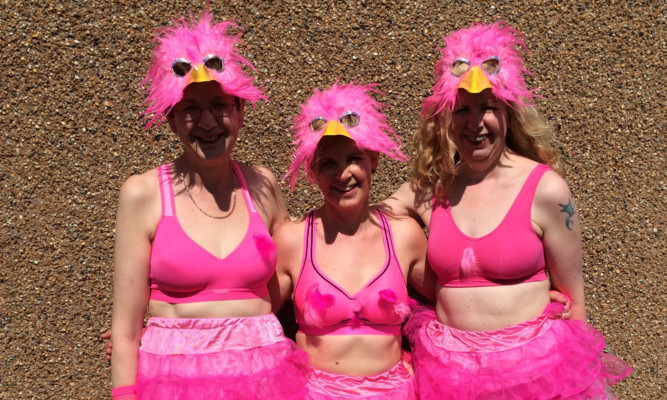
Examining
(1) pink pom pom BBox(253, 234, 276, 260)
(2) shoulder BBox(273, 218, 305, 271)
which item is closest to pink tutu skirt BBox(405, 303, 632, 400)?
(2) shoulder BBox(273, 218, 305, 271)

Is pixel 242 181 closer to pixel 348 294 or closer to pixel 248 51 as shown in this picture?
pixel 348 294

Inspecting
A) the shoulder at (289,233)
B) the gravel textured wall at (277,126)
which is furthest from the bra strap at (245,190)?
the gravel textured wall at (277,126)

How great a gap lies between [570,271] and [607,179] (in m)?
1.07

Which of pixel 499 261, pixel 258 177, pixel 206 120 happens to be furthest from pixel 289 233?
pixel 499 261

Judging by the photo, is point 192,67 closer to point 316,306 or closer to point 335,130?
point 335,130

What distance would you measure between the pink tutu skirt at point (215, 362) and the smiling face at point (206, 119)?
726 millimetres

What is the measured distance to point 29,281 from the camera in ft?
11.1

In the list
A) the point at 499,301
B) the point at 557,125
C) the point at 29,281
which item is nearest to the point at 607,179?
the point at 557,125

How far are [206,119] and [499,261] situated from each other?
4.57ft

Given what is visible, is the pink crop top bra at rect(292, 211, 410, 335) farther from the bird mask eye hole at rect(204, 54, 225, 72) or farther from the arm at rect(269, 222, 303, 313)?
A: the bird mask eye hole at rect(204, 54, 225, 72)

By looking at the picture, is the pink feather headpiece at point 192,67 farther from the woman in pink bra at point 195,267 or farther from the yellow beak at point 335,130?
the yellow beak at point 335,130

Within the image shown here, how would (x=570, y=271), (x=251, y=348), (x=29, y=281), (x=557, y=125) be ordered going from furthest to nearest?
(x=557, y=125)
(x=29, y=281)
(x=570, y=271)
(x=251, y=348)

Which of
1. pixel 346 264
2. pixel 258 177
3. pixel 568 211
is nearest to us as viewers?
pixel 568 211

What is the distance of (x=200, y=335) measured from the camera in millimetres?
2594
